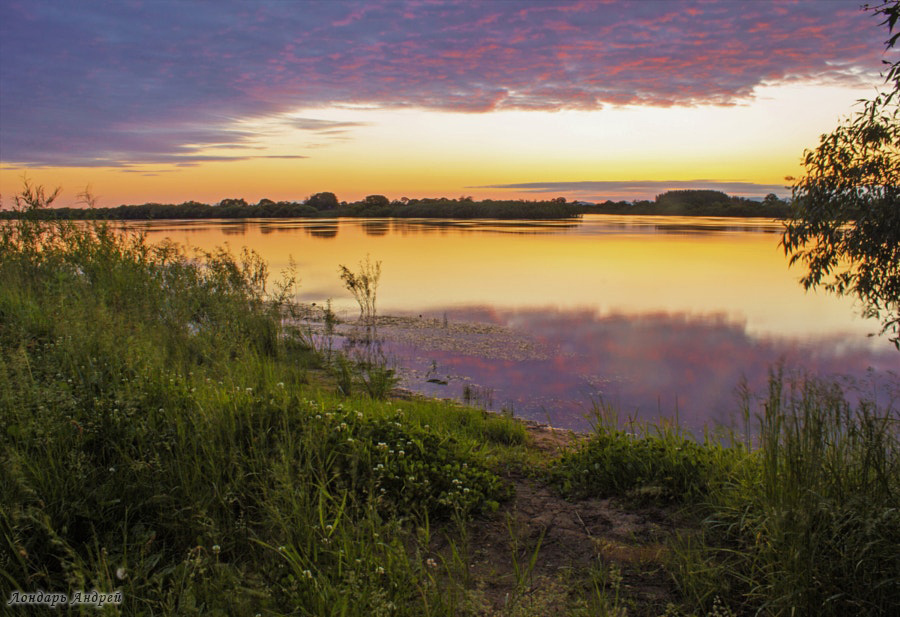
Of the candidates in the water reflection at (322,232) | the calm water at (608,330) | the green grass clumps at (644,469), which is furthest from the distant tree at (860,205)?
the water reflection at (322,232)

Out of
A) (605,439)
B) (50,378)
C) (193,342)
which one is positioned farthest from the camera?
(193,342)

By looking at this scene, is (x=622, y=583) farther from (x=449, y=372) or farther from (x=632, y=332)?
(x=632, y=332)

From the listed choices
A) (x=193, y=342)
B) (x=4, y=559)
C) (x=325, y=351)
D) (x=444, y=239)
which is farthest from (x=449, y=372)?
(x=444, y=239)

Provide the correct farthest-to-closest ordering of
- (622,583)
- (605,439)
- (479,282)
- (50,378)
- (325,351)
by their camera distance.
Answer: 1. (479,282)
2. (325,351)
3. (605,439)
4. (50,378)
5. (622,583)

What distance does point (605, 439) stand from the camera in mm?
4746

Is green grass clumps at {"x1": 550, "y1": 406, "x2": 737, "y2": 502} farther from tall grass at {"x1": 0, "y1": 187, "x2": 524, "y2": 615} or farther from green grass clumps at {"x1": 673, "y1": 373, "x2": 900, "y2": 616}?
tall grass at {"x1": 0, "y1": 187, "x2": 524, "y2": 615}

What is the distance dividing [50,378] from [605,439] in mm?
4751

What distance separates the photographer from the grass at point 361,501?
8.43ft

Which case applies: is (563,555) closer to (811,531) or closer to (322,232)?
(811,531)

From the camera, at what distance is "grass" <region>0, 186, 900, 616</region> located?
2570 millimetres

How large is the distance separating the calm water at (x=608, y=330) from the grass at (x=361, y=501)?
4.56ft

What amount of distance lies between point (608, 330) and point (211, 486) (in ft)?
32.1

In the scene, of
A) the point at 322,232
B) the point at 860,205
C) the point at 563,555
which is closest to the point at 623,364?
the point at 860,205

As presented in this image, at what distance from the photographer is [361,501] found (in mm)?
3504
